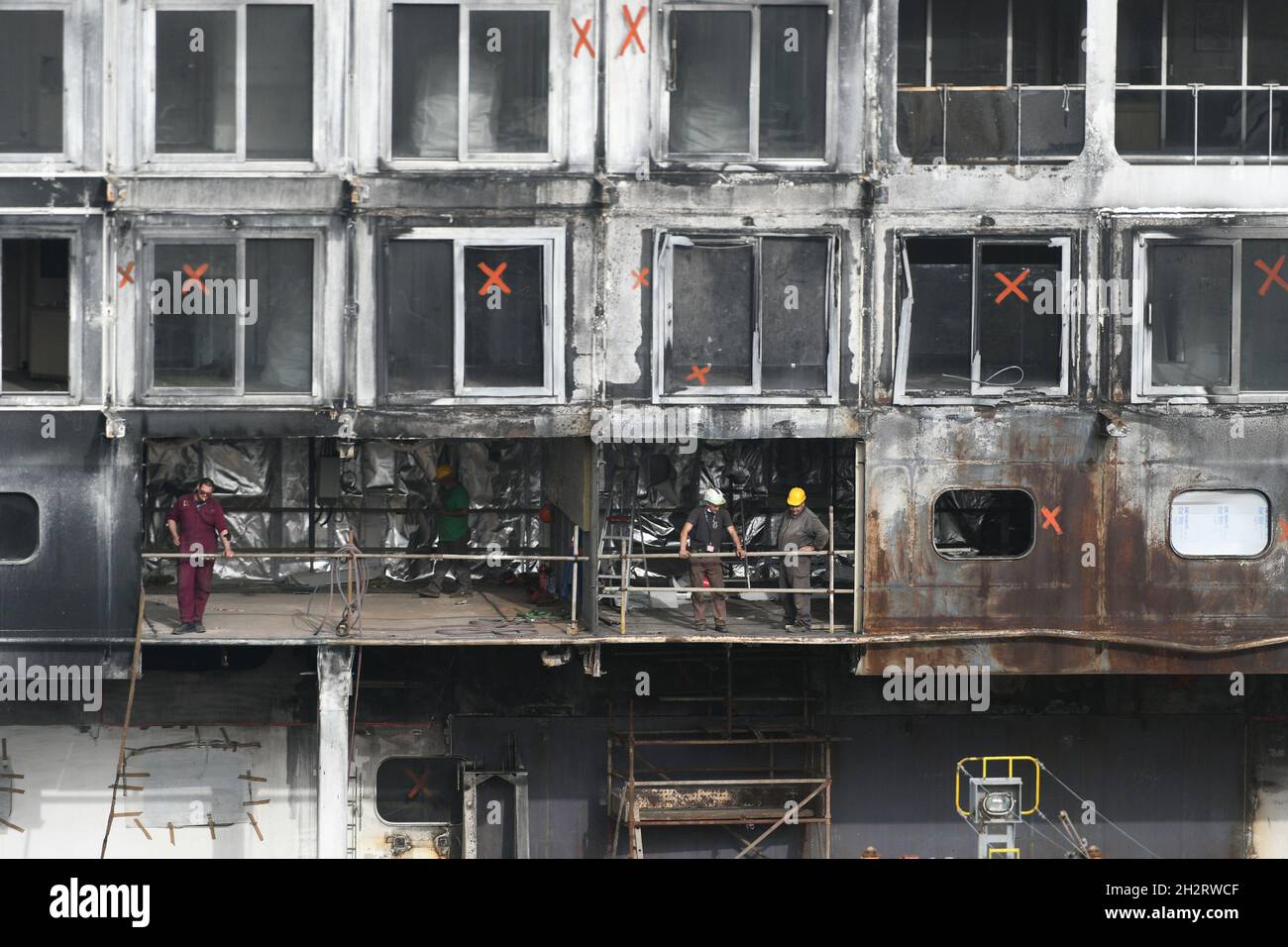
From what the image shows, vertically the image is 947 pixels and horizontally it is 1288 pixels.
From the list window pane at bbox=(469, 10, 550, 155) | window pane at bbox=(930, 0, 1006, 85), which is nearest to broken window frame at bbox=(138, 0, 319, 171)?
window pane at bbox=(469, 10, 550, 155)

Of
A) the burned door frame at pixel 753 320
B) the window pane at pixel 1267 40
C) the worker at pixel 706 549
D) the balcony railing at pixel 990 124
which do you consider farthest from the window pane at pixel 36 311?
the window pane at pixel 1267 40

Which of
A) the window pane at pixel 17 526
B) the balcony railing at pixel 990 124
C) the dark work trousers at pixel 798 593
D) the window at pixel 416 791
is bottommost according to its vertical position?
the window at pixel 416 791

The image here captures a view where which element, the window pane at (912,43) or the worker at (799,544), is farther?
the window pane at (912,43)

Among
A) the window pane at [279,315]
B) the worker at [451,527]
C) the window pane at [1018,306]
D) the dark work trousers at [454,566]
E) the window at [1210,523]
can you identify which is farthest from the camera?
the dark work trousers at [454,566]

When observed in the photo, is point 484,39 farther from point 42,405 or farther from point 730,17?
point 42,405

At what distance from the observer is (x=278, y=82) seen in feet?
78.1

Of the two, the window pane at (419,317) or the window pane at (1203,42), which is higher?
the window pane at (1203,42)

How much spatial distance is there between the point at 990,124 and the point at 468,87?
719 cm

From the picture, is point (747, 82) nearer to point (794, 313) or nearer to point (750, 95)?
point (750, 95)

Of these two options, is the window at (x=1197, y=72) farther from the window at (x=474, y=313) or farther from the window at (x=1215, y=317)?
the window at (x=474, y=313)

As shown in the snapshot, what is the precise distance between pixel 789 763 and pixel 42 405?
12.2m

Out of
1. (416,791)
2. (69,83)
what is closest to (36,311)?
(69,83)

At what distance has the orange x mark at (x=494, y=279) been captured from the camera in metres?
23.9

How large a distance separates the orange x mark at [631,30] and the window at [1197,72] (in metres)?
6.99
